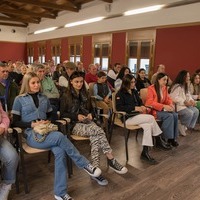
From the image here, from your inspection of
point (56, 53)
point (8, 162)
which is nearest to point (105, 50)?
point (56, 53)

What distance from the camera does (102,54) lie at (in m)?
8.20

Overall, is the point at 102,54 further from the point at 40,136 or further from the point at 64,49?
the point at 40,136

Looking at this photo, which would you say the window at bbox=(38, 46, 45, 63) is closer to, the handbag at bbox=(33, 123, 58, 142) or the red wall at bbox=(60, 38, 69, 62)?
the red wall at bbox=(60, 38, 69, 62)

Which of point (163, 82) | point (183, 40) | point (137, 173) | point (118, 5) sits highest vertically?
point (118, 5)

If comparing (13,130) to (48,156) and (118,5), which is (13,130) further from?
(118,5)

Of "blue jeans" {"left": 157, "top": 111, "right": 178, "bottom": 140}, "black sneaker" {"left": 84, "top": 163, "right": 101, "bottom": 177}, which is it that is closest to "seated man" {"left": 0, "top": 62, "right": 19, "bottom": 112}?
"black sneaker" {"left": 84, "top": 163, "right": 101, "bottom": 177}

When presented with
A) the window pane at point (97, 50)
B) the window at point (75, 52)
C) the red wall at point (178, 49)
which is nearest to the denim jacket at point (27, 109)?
the red wall at point (178, 49)

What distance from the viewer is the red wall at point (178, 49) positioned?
17.8 feet

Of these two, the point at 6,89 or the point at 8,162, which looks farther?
the point at 6,89

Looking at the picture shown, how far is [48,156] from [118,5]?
5844 mm

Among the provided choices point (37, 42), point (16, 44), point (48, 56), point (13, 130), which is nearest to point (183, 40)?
point (13, 130)

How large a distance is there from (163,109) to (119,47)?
181 inches

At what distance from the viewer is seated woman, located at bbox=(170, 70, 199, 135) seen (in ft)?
12.3

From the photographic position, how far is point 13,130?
2.10m
